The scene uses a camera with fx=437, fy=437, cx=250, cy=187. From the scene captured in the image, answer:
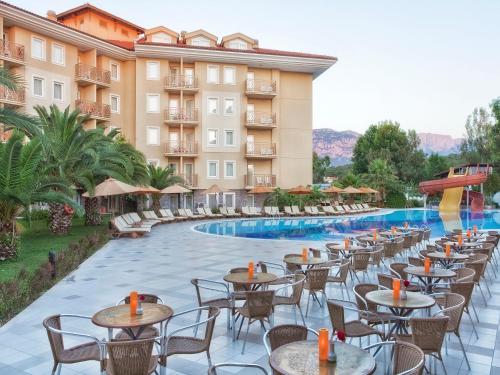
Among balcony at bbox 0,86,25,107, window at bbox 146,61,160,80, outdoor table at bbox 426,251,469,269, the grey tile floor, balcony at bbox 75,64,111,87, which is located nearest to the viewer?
the grey tile floor

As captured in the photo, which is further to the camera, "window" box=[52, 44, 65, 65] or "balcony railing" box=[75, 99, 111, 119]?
"balcony railing" box=[75, 99, 111, 119]

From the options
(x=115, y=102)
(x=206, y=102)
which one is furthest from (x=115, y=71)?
(x=206, y=102)

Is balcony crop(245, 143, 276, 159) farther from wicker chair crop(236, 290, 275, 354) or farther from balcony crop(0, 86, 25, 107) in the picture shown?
wicker chair crop(236, 290, 275, 354)

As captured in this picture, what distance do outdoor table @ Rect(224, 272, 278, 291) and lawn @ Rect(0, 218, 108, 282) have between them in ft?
19.0

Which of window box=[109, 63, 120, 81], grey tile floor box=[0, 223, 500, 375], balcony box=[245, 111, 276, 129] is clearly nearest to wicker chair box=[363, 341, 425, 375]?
grey tile floor box=[0, 223, 500, 375]

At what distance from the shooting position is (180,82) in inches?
1375

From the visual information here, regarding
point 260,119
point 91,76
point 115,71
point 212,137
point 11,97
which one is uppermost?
point 115,71

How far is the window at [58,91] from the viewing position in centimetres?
3036

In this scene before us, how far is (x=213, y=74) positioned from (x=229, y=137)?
17.3ft

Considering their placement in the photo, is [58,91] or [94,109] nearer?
[58,91]

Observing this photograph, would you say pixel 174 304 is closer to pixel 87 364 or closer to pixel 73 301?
pixel 73 301

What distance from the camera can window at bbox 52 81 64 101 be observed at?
30.4 meters

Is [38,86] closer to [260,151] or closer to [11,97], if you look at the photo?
[11,97]

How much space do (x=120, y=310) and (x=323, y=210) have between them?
3209cm
